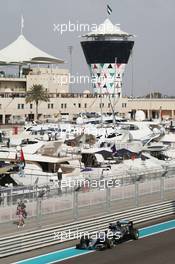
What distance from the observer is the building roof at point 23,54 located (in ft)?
324

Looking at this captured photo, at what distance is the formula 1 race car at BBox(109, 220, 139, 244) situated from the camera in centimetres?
1923

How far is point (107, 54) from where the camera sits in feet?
432

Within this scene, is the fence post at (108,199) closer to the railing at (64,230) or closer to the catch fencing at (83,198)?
the catch fencing at (83,198)

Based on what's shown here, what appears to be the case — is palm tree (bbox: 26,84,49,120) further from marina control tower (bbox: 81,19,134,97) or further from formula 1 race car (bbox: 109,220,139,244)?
formula 1 race car (bbox: 109,220,139,244)

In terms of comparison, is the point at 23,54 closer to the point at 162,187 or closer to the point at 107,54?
the point at 107,54

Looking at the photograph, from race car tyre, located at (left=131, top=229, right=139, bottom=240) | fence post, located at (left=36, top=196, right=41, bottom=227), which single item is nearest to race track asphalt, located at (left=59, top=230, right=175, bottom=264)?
race car tyre, located at (left=131, top=229, right=139, bottom=240)

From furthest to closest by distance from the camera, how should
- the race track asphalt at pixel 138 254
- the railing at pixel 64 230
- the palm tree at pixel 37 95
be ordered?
the palm tree at pixel 37 95
the railing at pixel 64 230
the race track asphalt at pixel 138 254

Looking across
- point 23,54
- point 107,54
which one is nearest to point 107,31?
point 107,54

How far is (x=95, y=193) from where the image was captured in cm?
2044

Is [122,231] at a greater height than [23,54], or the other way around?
[23,54]

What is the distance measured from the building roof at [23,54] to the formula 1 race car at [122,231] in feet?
263

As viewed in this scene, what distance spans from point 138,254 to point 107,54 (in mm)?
115171

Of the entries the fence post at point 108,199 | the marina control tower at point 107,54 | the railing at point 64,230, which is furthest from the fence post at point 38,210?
the marina control tower at point 107,54

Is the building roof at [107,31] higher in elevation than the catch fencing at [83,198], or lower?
higher
